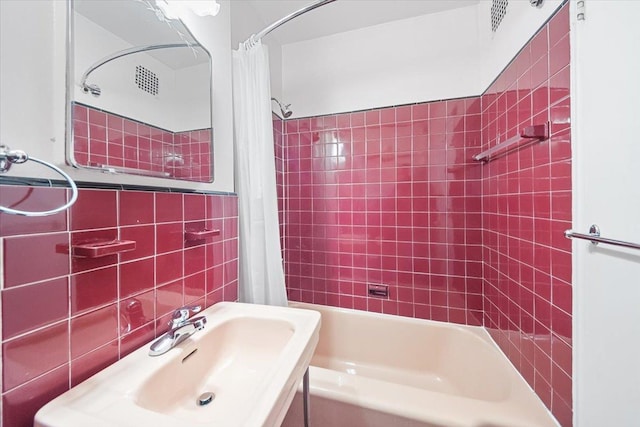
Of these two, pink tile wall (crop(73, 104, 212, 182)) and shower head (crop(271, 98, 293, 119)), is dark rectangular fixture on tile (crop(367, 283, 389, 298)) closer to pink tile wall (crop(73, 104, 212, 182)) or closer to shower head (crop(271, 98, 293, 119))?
pink tile wall (crop(73, 104, 212, 182))

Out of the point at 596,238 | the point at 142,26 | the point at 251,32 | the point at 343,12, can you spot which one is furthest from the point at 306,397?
the point at 343,12

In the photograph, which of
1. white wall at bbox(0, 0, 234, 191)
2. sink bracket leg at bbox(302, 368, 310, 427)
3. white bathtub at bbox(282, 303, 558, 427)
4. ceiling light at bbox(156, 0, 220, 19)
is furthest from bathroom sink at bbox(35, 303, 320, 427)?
ceiling light at bbox(156, 0, 220, 19)

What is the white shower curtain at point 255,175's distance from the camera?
48.9 inches

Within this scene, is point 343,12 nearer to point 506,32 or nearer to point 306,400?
point 506,32

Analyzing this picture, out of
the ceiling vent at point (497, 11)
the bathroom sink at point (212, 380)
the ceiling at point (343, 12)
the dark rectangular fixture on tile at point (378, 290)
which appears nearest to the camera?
the bathroom sink at point (212, 380)

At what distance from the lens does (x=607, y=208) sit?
0.64 metres

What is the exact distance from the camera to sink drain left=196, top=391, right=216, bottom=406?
2.43 ft

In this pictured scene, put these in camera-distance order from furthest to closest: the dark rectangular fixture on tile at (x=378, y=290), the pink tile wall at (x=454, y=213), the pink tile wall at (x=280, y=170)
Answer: the pink tile wall at (x=280, y=170), the dark rectangular fixture on tile at (x=378, y=290), the pink tile wall at (x=454, y=213)

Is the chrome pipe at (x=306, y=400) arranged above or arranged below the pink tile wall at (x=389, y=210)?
below

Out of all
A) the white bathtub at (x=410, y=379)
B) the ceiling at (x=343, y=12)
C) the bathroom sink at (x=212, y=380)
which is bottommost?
the white bathtub at (x=410, y=379)

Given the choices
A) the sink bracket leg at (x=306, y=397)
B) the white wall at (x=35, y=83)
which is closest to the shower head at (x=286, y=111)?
the white wall at (x=35, y=83)

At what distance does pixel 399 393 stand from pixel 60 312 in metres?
1.10

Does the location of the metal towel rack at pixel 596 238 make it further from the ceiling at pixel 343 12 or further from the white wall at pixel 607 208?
the ceiling at pixel 343 12

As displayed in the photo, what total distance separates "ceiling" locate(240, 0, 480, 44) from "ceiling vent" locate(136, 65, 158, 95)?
967mm
